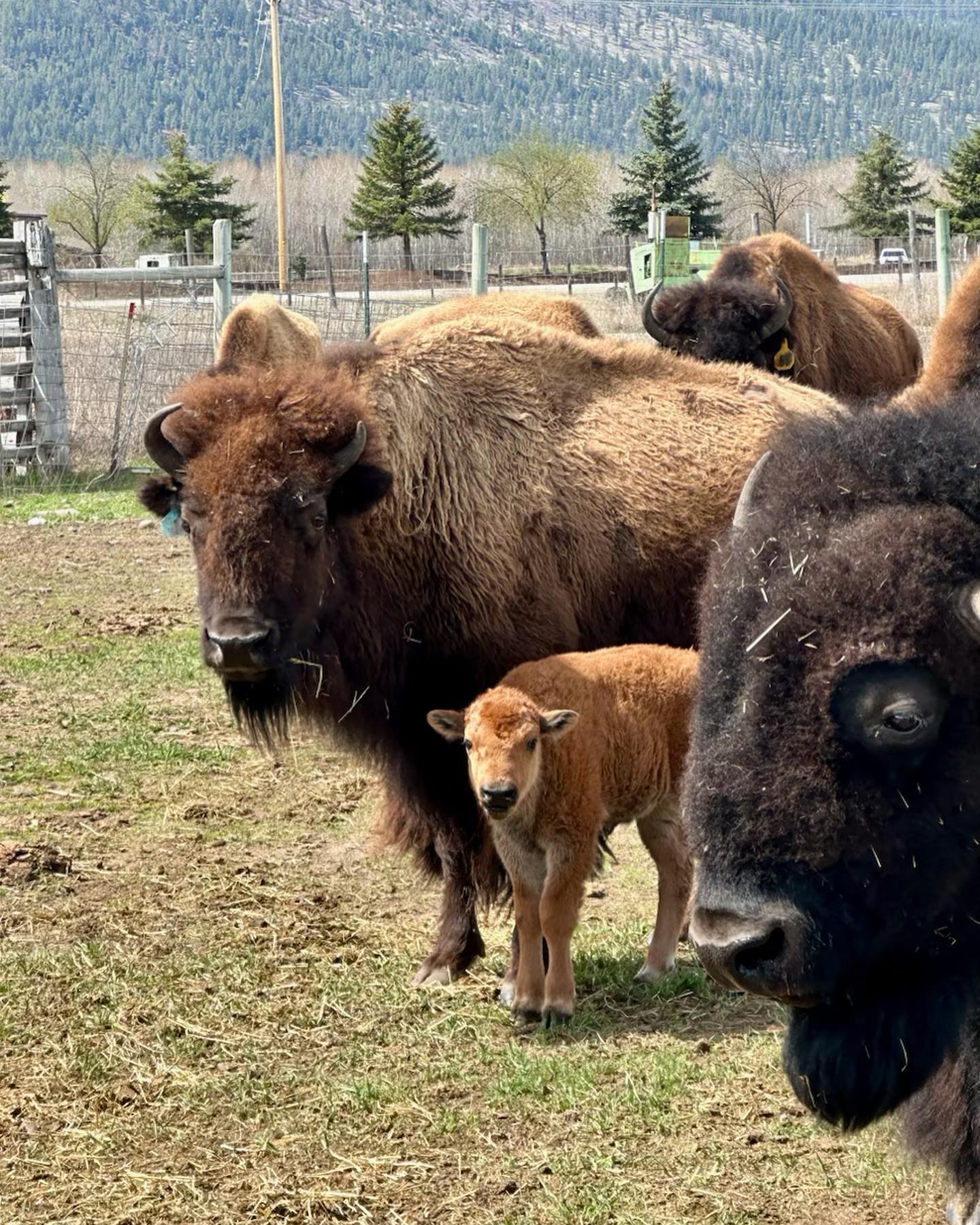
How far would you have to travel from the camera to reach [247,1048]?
4781mm

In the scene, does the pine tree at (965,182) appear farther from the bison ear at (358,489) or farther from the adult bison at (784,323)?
the bison ear at (358,489)

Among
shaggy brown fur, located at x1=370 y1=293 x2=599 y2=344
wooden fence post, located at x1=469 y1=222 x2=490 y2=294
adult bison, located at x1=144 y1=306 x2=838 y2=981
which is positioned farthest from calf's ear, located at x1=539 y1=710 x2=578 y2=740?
wooden fence post, located at x1=469 y1=222 x2=490 y2=294

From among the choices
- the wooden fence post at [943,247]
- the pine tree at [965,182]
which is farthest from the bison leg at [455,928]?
the pine tree at [965,182]

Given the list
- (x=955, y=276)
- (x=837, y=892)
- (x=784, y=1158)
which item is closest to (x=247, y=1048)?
(x=784, y=1158)

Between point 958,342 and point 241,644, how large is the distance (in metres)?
3.84

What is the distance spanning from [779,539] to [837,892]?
0.72 m

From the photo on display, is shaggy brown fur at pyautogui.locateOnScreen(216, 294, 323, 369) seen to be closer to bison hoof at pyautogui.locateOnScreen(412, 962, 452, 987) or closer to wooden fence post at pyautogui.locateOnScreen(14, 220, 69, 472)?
bison hoof at pyautogui.locateOnScreen(412, 962, 452, 987)

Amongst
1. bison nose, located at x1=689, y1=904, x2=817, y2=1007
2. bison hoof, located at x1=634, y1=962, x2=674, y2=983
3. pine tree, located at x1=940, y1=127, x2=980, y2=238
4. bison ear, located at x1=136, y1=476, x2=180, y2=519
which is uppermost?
pine tree, located at x1=940, y1=127, x2=980, y2=238

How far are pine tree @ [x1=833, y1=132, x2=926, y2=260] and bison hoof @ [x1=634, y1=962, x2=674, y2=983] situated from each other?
53585mm

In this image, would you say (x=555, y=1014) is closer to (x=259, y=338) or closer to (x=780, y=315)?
(x=259, y=338)

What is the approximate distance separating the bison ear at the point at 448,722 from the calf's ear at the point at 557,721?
0.99 ft

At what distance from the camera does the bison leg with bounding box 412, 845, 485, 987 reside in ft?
18.1

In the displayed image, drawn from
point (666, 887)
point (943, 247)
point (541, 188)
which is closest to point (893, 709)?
point (666, 887)

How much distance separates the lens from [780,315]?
10641 millimetres
